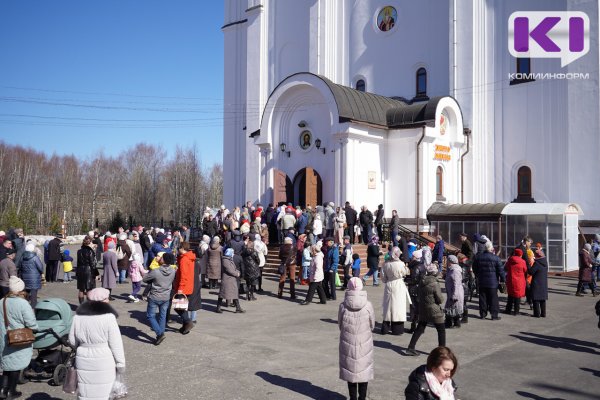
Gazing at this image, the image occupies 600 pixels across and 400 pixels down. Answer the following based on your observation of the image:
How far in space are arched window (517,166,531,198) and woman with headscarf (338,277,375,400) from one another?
69.5 ft

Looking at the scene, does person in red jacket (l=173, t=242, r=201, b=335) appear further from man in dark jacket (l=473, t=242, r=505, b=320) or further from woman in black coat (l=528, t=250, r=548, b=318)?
woman in black coat (l=528, t=250, r=548, b=318)

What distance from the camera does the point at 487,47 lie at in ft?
87.2

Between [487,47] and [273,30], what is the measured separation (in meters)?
13.2

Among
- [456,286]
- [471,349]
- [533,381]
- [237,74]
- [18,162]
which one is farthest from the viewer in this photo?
[18,162]

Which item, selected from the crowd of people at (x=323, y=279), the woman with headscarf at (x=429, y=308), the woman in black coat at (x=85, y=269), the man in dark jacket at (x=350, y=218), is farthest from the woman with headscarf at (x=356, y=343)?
the man in dark jacket at (x=350, y=218)

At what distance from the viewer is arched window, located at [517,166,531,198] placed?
25.9 meters

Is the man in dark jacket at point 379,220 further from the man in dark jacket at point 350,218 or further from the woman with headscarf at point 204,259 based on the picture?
the woman with headscarf at point 204,259

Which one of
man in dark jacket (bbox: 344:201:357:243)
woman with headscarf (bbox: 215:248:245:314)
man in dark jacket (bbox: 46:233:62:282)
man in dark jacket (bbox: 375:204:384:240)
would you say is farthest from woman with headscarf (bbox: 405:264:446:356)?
man in dark jacket (bbox: 46:233:62:282)

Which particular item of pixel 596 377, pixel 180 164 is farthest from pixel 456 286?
pixel 180 164

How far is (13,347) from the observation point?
7.06 metres

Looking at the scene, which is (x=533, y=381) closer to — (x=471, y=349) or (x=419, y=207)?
(x=471, y=349)

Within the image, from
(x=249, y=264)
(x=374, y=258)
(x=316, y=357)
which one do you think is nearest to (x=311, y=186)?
(x=374, y=258)

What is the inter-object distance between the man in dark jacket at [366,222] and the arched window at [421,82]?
10058 millimetres

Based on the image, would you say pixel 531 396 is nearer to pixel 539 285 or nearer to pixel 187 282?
pixel 539 285
